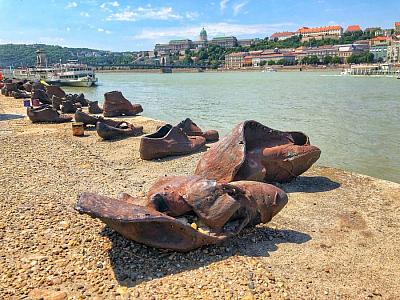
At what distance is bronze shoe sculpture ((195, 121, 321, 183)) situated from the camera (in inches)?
250

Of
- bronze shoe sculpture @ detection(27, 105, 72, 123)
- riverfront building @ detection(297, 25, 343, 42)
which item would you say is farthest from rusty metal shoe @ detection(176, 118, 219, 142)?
riverfront building @ detection(297, 25, 343, 42)

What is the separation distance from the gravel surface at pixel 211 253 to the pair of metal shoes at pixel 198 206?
8.0 inches

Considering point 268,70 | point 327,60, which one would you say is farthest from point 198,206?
point 327,60

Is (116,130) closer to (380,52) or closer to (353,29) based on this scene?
(380,52)

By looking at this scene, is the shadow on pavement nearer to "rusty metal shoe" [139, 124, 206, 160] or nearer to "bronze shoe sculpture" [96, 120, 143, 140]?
"rusty metal shoe" [139, 124, 206, 160]

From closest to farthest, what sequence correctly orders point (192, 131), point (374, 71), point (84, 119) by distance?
1. point (192, 131)
2. point (84, 119)
3. point (374, 71)

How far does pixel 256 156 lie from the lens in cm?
689

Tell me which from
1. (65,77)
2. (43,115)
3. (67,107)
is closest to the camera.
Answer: (43,115)

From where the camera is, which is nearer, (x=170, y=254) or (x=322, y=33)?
(x=170, y=254)

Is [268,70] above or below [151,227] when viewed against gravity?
above

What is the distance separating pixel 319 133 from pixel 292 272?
13.0 metres

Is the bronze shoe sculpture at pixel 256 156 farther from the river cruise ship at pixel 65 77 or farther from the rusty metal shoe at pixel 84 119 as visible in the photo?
the river cruise ship at pixel 65 77

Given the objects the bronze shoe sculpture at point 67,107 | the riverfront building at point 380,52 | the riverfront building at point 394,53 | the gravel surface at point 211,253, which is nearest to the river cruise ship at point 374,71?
the riverfront building at point 394,53

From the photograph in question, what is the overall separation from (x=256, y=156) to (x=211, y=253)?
264cm
